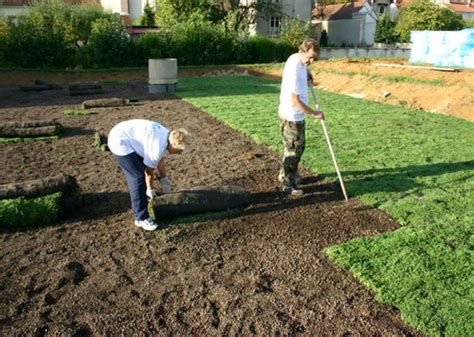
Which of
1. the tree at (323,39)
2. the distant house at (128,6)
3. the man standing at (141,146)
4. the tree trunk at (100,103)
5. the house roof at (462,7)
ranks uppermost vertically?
the house roof at (462,7)

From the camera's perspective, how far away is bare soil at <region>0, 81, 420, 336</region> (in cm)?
374

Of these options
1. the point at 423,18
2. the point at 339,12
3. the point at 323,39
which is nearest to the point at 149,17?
the point at 323,39

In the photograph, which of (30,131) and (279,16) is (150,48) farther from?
(279,16)

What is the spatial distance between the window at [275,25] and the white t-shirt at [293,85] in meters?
40.9

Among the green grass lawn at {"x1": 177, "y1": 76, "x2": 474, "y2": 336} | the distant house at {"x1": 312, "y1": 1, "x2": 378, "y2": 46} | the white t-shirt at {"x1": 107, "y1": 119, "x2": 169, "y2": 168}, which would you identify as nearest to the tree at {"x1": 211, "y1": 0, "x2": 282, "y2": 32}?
the distant house at {"x1": 312, "y1": 1, "x2": 378, "y2": 46}

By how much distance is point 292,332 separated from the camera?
143 inches

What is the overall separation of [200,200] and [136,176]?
1060 mm

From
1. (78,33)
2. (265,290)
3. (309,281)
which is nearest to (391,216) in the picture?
(309,281)

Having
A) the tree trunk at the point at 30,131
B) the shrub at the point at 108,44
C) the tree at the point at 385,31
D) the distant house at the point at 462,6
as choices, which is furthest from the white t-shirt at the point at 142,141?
the distant house at the point at 462,6

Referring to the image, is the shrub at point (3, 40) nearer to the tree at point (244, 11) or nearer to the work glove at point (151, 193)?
the tree at point (244, 11)

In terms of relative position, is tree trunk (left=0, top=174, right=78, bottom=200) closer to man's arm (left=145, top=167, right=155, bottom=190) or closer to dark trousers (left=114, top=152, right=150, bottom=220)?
man's arm (left=145, top=167, right=155, bottom=190)

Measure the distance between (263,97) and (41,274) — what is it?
12.7 m

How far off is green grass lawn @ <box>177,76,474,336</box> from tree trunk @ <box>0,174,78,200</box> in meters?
3.67

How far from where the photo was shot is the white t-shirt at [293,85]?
18.8 feet
